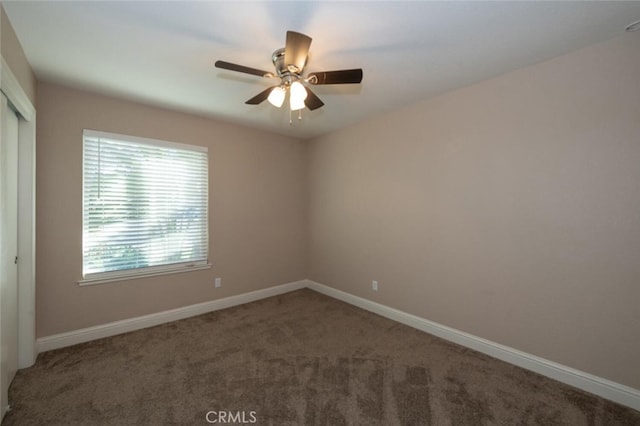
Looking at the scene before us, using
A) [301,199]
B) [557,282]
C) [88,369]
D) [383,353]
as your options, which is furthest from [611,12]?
[88,369]

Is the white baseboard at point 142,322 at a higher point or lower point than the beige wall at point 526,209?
lower

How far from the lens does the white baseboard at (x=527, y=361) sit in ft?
6.12

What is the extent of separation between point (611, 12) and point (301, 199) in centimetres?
366

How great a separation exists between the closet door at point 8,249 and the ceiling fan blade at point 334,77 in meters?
1.96

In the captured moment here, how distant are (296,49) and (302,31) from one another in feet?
1.20

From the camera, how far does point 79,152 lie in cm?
266

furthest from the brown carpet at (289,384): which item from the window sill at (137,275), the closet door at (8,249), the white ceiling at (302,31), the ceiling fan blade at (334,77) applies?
the white ceiling at (302,31)

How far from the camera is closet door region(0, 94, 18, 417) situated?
1751mm

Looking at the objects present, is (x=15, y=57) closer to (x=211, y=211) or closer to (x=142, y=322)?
(x=211, y=211)

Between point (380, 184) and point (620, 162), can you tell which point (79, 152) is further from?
point (620, 162)

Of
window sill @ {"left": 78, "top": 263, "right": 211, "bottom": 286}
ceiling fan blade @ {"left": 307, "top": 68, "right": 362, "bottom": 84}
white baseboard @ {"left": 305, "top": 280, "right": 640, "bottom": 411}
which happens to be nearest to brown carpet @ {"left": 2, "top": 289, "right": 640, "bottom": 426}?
white baseboard @ {"left": 305, "top": 280, "right": 640, "bottom": 411}

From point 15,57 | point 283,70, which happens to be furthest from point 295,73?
point 15,57

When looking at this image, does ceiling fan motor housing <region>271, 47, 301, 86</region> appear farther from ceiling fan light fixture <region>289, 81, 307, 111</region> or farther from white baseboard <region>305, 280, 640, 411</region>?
white baseboard <region>305, 280, 640, 411</region>

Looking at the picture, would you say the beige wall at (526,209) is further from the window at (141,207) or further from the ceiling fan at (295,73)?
the window at (141,207)
